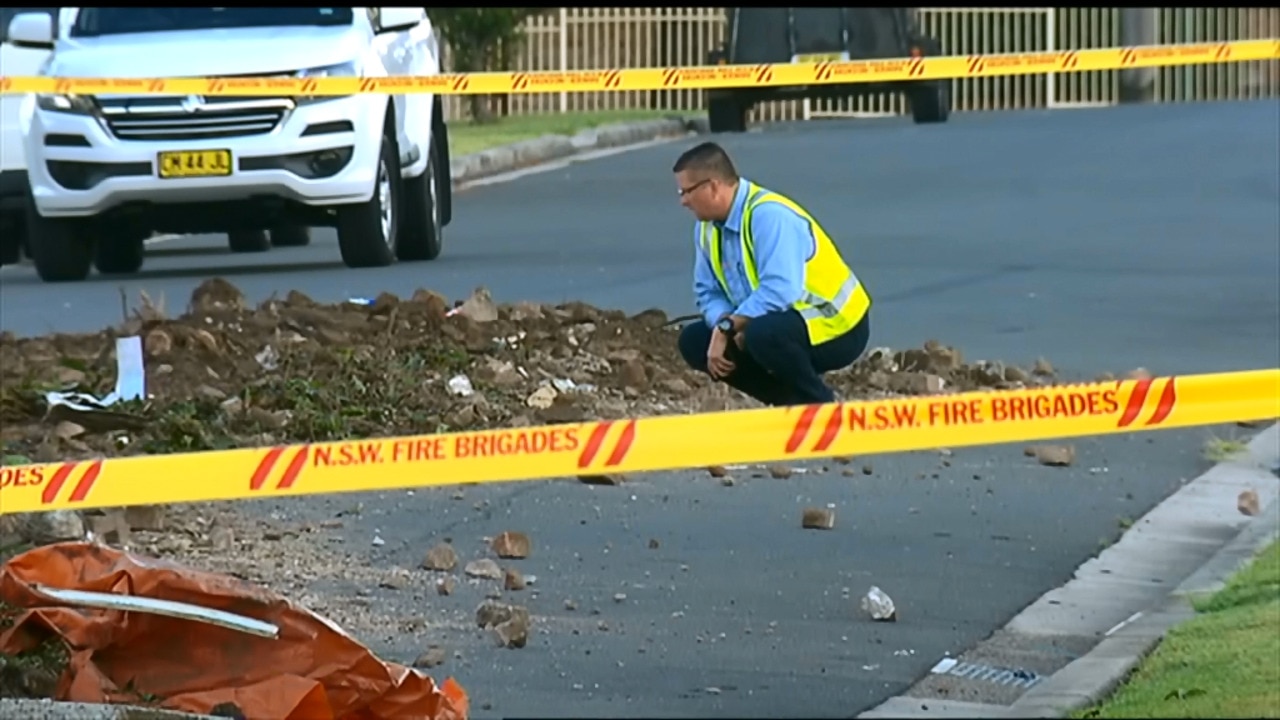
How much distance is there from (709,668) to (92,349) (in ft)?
16.0

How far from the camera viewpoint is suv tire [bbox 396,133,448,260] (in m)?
16.3

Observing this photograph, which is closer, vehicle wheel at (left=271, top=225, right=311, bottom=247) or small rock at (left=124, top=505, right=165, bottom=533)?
small rock at (left=124, top=505, right=165, bottom=533)

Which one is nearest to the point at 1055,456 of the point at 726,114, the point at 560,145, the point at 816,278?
the point at 816,278

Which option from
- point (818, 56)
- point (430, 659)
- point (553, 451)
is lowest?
point (818, 56)

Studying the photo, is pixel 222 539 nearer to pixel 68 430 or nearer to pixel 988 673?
pixel 68 430

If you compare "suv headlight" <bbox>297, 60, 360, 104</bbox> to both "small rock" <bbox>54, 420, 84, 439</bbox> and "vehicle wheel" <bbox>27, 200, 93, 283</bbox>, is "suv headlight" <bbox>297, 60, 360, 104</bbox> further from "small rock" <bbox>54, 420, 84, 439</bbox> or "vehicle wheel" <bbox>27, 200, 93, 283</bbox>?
"small rock" <bbox>54, 420, 84, 439</bbox>

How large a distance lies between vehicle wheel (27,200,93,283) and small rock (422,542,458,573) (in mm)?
8170

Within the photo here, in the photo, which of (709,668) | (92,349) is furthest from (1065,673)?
(92,349)

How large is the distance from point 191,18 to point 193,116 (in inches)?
35.6

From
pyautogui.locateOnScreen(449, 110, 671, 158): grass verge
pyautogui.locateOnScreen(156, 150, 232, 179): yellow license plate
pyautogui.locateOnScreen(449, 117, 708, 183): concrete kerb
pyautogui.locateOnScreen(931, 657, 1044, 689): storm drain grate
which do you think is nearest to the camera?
pyautogui.locateOnScreen(931, 657, 1044, 689): storm drain grate

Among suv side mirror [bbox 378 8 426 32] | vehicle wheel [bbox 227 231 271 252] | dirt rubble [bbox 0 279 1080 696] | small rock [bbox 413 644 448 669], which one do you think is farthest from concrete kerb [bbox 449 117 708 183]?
small rock [bbox 413 644 448 669]

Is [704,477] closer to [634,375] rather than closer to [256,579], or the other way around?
[634,375]

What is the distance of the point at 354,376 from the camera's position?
10.4 meters

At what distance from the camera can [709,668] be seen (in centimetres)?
673
